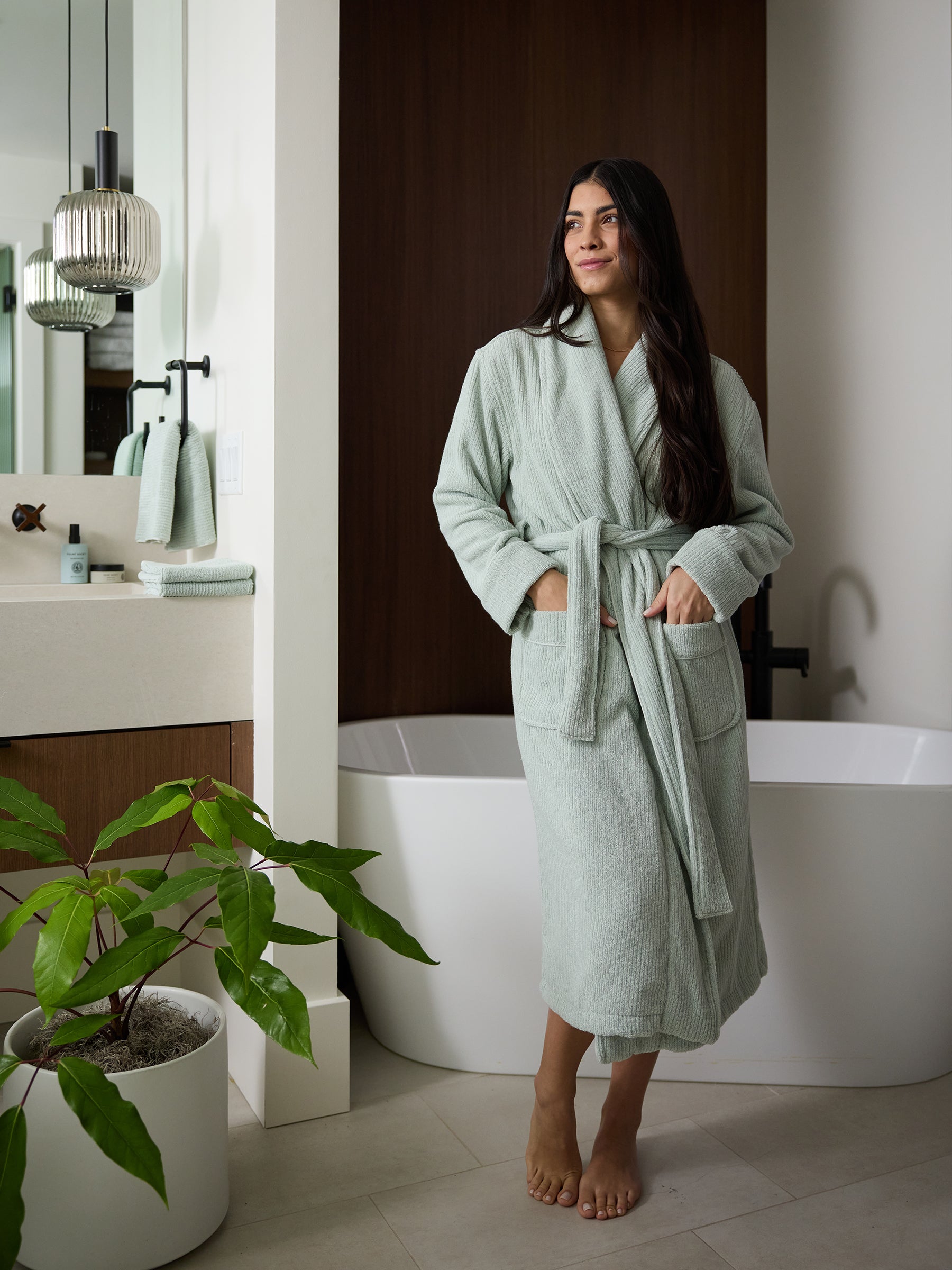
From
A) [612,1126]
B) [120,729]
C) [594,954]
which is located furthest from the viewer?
[120,729]

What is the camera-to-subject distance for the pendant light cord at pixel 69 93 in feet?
7.25

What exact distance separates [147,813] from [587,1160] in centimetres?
93

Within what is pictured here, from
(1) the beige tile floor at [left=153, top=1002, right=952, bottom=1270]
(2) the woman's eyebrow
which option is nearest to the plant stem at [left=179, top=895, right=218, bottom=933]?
(1) the beige tile floor at [left=153, top=1002, right=952, bottom=1270]

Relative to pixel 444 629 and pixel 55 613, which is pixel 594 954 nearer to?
pixel 55 613

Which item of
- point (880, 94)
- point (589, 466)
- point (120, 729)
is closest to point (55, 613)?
point (120, 729)

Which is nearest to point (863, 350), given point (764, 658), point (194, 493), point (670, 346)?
point (764, 658)

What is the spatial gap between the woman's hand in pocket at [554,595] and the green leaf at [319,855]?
46 centimetres

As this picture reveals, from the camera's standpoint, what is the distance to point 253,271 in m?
1.91

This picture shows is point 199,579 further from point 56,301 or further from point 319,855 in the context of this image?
point 56,301

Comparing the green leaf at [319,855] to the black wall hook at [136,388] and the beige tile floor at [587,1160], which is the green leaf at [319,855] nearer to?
the beige tile floor at [587,1160]

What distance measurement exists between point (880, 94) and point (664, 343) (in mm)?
1614

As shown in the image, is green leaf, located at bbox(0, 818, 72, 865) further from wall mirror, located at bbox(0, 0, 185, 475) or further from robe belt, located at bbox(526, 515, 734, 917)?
wall mirror, located at bbox(0, 0, 185, 475)

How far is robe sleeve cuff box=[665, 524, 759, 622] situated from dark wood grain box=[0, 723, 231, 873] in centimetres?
84

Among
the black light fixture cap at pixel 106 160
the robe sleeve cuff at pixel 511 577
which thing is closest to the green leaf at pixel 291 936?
the robe sleeve cuff at pixel 511 577
